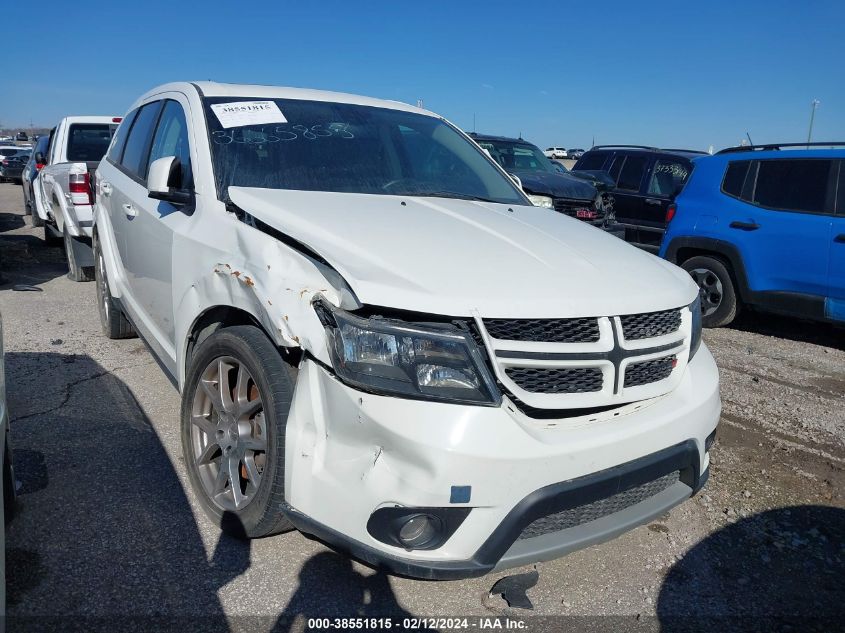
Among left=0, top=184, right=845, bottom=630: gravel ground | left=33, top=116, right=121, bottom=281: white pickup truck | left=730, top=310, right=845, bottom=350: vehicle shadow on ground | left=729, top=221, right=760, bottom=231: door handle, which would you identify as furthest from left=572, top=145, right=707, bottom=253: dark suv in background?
left=33, top=116, right=121, bottom=281: white pickup truck

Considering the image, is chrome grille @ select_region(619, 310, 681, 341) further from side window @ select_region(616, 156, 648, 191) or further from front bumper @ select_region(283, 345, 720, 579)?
side window @ select_region(616, 156, 648, 191)

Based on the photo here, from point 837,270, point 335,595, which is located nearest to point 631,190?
point 837,270

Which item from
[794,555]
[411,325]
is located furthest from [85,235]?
[794,555]

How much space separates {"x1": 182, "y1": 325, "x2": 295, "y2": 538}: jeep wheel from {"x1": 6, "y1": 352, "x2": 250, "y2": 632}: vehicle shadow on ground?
0.19 meters

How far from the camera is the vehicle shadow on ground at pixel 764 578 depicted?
2520 millimetres

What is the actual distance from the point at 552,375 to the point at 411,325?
0.49 m

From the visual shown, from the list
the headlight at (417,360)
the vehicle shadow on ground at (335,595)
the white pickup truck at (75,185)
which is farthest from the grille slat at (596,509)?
the white pickup truck at (75,185)

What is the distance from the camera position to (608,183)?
10.3 meters

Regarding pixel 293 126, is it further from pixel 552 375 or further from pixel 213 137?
pixel 552 375

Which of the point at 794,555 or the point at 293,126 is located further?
the point at 293,126

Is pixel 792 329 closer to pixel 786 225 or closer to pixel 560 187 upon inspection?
pixel 786 225

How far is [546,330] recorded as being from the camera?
2236 mm

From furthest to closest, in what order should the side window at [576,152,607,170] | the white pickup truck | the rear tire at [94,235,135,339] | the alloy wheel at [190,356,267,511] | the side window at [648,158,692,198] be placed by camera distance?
the side window at [576,152,607,170], the side window at [648,158,692,198], the white pickup truck, the rear tire at [94,235,135,339], the alloy wheel at [190,356,267,511]

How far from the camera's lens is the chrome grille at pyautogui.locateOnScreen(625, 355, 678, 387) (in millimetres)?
2410
